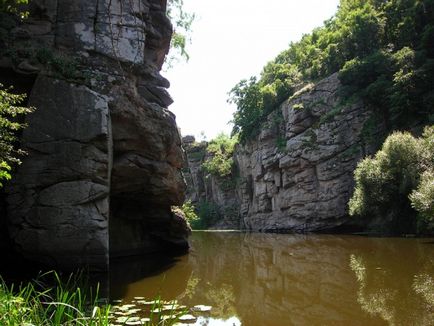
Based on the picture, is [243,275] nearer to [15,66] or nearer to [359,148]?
[15,66]

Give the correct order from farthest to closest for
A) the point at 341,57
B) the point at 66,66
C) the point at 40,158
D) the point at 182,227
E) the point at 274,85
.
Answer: the point at 274,85
the point at 341,57
the point at 182,227
the point at 66,66
the point at 40,158

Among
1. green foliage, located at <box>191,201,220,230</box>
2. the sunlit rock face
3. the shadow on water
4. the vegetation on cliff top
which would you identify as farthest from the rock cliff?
the shadow on water

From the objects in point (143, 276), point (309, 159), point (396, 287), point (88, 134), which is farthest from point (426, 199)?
point (309, 159)

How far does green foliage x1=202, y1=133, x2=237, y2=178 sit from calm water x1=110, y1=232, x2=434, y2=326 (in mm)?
36287

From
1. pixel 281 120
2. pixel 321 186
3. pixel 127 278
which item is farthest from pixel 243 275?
pixel 281 120

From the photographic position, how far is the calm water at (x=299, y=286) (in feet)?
20.6

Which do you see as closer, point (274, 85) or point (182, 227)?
point (182, 227)

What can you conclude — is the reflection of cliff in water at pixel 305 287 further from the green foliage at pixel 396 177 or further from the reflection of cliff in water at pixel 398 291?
the green foliage at pixel 396 177

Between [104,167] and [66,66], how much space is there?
313 centimetres

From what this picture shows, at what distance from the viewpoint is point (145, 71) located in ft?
48.5

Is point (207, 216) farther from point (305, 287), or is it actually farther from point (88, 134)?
point (305, 287)

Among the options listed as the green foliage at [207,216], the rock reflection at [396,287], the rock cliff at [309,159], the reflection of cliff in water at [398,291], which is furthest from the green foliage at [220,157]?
the reflection of cliff in water at [398,291]

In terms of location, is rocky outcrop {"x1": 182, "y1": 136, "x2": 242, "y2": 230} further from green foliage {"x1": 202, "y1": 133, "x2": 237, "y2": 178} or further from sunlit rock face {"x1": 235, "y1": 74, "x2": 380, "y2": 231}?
sunlit rock face {"x1": 235, "y1": 74, "x2": 380, "y2": 231}

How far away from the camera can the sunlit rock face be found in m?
29.9
